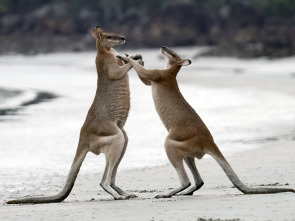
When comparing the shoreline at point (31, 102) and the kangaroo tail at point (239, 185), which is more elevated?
the shoreline at point (31, 102)

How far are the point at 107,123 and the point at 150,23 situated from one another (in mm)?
58943

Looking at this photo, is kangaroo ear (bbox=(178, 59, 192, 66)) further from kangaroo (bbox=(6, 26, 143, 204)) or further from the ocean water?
the ocean water

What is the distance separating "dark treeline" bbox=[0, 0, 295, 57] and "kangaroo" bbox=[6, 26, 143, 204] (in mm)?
37340

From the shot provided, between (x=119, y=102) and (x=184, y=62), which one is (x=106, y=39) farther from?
(x=184, y=62)

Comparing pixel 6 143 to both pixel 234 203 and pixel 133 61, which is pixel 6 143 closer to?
pixel 133 61

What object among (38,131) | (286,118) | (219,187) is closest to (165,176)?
(219,187)

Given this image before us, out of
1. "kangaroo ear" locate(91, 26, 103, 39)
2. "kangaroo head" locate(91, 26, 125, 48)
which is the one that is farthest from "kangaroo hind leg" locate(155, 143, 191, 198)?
"kangaroo ear" locate(91, 26, 103, 39)

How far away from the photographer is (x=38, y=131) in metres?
12.7

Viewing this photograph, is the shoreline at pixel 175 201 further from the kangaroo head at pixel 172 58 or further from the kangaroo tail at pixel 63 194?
the kangaroo head at pixel 172 58

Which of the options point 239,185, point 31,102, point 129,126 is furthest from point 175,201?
point 31,102

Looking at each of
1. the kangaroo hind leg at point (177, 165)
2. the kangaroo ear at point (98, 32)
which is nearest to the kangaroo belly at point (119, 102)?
the kangaroo ear at point (98, 32)

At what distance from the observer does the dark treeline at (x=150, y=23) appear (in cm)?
5688

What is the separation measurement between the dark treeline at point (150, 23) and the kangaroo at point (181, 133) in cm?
3753

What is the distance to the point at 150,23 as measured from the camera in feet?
214
